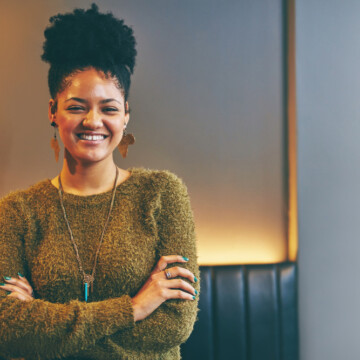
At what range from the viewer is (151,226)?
1529 millimetres

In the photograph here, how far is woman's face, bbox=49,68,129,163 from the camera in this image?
57.4 inches

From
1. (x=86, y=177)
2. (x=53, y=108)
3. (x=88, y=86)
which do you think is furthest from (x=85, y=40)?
(x=86, y=177)

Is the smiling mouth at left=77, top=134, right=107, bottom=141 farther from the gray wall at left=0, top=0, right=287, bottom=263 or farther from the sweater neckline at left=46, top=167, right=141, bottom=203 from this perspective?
the gray wall at left=0, top=0, right=287, bottom=263

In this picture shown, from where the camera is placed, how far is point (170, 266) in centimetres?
148

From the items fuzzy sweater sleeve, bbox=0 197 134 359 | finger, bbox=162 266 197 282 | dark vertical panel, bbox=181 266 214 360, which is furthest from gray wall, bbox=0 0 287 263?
fuzzy sweater sleeve, bbox=0 197 134 359

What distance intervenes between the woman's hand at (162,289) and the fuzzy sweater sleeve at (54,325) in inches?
1.7

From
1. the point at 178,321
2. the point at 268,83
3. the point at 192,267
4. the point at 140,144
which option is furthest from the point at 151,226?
the point at 268,83

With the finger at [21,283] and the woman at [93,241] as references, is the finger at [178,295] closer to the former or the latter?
the woman at [93,241]

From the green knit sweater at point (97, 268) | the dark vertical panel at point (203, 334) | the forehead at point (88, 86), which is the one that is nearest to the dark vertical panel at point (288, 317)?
the dark vertical panel at point (203, 334)

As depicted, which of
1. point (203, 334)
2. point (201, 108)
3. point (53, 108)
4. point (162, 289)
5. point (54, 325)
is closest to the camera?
point (54, 325)

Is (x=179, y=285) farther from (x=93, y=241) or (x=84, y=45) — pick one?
(x=84, y=45)

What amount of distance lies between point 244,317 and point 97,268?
89cm

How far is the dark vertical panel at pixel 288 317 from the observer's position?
2.07 meters

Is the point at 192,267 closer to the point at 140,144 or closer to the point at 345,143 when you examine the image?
the point at 140,144
